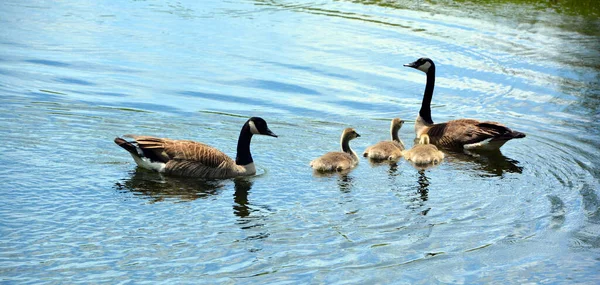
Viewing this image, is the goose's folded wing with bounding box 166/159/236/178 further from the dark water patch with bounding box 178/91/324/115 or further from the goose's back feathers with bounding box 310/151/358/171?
the dark water patch with bounding box 178/91/324/115

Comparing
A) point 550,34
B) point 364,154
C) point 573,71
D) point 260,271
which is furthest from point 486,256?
point 550,34

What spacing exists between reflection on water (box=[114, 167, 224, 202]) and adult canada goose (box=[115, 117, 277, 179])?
0.12 meters

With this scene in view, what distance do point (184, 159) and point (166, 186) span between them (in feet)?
2.10

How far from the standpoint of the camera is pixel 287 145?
12.6 m

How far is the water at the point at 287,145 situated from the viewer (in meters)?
8.06

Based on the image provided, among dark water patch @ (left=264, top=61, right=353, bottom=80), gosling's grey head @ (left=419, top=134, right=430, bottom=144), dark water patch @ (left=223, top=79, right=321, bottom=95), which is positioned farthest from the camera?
dark water patch @ (left=264, top=61, right=353, bottom=80)

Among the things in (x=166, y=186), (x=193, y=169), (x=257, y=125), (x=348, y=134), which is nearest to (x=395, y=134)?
(x=348, y=134)

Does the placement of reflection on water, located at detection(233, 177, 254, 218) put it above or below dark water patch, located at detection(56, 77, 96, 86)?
below

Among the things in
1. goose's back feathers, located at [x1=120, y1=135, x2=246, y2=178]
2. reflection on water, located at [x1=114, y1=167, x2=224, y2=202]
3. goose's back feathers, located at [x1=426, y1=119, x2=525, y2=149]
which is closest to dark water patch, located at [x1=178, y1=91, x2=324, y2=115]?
goose's back feathers, located at [x1=426, y1=119, x2=525, y2=149]

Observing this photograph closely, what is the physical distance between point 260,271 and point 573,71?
13267 millimetres

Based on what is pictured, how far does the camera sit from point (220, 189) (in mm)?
10422

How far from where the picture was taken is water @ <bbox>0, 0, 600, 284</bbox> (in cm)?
806

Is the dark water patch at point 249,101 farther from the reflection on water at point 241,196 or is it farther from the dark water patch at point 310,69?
the reflection on water at point 241,196

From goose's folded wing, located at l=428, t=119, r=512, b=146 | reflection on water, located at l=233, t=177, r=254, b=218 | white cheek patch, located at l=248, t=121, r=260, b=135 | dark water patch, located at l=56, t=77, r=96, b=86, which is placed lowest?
reflection on water, located at l=233, t=177, r=254, b=218
